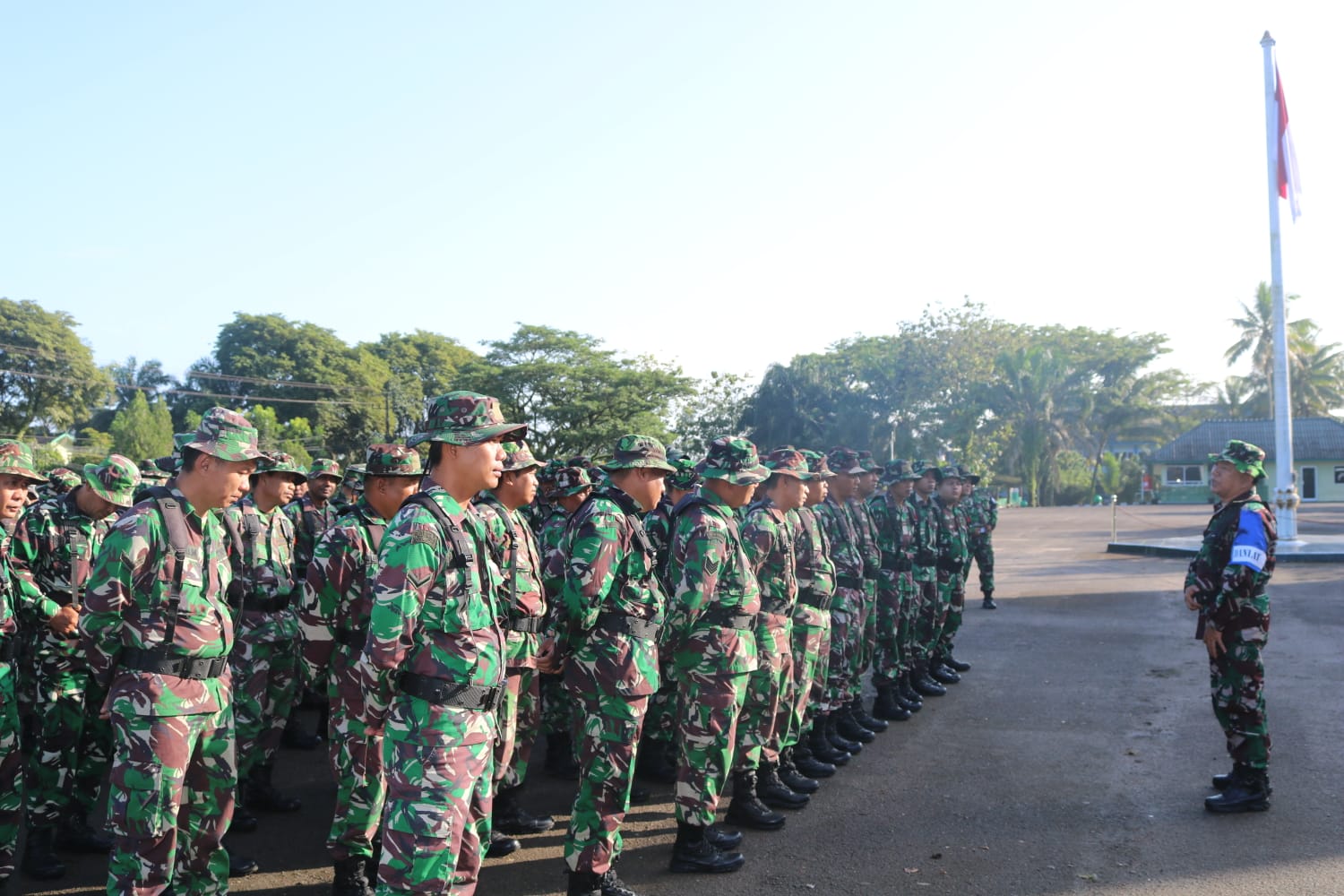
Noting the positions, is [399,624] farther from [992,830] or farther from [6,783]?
[992,830]

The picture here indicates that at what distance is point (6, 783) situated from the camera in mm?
4363

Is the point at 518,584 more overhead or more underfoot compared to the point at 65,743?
more overhead

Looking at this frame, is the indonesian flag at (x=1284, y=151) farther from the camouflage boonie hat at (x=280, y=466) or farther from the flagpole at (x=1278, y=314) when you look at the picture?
the camouflage boonie hat at (x=280, y=466)

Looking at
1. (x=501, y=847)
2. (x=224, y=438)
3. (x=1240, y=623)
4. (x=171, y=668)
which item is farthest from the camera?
(x=1240, y=623)

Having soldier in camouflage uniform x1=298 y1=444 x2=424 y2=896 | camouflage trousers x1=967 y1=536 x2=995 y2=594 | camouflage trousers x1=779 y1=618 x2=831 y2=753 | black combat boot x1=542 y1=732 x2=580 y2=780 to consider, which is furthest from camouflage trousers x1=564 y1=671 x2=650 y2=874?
camouflage trousers x1=967 y1=536 x2=995 y2=594

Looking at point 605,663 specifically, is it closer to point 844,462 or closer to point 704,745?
point 704,745

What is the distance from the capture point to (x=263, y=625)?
5.45 meters

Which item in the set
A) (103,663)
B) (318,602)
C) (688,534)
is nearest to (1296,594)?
(688,534)

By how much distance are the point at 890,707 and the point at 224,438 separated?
5.78m

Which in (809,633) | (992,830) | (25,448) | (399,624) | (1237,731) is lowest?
(992,830)

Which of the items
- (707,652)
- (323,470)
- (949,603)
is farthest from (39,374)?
(707,652)

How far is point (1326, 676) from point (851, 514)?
4903 mm

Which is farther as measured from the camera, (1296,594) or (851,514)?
(1296,594)

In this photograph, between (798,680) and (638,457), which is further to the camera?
(798,680)
